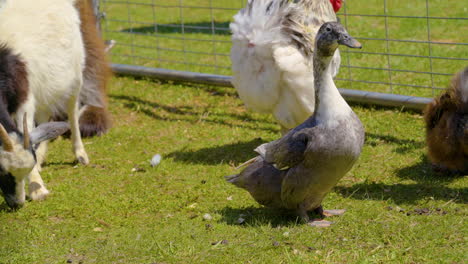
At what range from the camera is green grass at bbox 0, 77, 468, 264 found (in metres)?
3.99

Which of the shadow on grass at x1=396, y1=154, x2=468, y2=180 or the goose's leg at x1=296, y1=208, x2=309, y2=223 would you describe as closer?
the goose's leg at x1=296, y1=208, x2=309, y2=223

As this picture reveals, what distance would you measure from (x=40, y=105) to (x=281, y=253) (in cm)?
273

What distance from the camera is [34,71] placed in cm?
535

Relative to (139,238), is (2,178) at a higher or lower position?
higher

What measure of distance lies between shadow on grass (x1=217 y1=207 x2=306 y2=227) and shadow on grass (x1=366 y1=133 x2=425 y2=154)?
1.66 meters

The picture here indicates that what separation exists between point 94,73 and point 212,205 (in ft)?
8.91

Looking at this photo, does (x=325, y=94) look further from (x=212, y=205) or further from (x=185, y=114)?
(x=185, y=114)

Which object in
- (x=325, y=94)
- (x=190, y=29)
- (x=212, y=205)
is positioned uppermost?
(x=325, y=94)

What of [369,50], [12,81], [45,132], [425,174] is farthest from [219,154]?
[369,50]

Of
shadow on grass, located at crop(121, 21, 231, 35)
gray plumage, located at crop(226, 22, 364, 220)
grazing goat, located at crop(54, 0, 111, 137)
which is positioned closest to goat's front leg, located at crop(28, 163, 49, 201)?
grazing goat, located at crop(54, 0, 111, 137)

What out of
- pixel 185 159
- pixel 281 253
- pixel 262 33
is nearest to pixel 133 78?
pixel 185 159

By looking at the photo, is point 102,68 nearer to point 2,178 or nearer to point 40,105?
point 40,105

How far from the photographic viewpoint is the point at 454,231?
4.05m

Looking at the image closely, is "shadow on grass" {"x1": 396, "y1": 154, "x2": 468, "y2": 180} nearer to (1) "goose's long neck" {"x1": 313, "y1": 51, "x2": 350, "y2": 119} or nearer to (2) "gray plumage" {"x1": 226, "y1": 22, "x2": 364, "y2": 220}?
(2) "gray plumage" {"x1": 226, "y1": 22, "x2": 364, "y2": 220}
